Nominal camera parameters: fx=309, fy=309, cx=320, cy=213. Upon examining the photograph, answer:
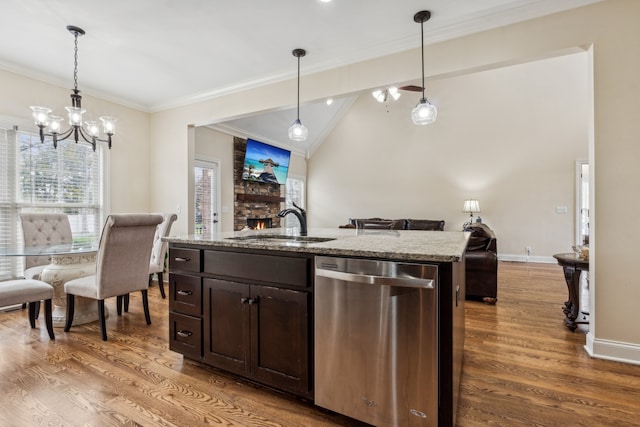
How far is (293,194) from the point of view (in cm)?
805

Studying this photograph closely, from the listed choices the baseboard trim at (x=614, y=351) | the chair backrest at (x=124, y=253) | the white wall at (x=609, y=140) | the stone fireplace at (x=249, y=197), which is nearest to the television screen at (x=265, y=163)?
the stone fireplace at (x=249, y=197)

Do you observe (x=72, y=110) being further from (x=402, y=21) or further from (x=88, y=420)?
(x=402, y=21)

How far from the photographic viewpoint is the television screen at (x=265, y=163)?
617cm

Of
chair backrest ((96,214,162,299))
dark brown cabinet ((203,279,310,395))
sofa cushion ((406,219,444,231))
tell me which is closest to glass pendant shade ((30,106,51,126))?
chair backrest ((96,214,162,299))

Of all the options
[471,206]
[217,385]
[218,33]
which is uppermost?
[218,33]

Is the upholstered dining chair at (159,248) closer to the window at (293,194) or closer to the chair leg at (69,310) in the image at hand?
the chair leg at (69,310)

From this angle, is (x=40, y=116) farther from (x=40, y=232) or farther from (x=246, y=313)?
(x=246, y=313)

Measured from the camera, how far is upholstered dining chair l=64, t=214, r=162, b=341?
248 centimetres

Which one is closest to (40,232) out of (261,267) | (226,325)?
(226,325)

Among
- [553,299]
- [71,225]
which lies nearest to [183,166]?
[71,225]

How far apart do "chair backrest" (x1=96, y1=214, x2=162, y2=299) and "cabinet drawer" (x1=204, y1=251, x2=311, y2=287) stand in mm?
978

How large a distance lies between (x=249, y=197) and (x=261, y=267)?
4.67 meters

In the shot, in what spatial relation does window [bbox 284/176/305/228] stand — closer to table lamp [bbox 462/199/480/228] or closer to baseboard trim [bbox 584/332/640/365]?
table lamp [bbox 462/199/480/228]

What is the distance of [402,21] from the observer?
2.71 m
